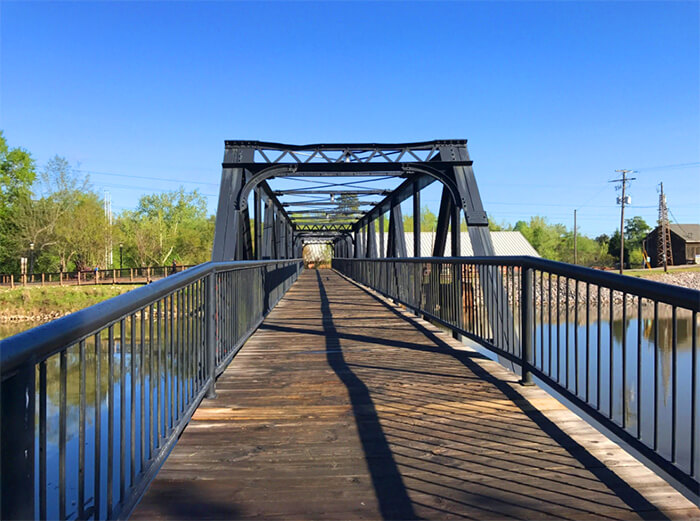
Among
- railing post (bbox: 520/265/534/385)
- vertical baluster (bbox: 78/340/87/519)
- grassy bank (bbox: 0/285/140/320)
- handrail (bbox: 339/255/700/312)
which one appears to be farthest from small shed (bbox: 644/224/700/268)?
vertical baluster (bbox: 78/340/87/519)

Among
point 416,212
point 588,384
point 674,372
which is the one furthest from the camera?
point 416,212

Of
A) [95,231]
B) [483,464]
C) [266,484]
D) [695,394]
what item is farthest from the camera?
[95,231]

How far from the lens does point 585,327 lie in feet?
11.8

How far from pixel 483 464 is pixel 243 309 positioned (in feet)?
12.2

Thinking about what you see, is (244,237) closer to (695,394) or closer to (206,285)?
(206,285)

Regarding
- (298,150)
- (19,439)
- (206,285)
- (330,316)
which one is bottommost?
(330,316)

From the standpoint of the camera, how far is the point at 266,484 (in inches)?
91.5

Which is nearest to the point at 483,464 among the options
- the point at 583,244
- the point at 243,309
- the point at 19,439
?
the point at 19,439

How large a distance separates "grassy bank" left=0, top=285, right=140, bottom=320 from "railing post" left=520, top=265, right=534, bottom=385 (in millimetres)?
31130

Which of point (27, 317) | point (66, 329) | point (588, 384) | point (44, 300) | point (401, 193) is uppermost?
point (401, 193)

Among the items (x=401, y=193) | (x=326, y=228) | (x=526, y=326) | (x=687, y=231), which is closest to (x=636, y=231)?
(x=687, y=231)

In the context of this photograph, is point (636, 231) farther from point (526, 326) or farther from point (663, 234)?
point (526, 326)

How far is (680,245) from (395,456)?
8120 centimetres

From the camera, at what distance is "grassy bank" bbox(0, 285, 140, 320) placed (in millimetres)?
31609
